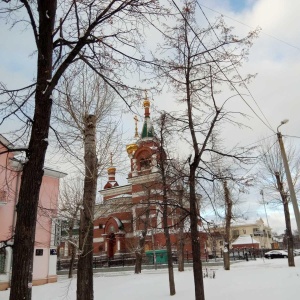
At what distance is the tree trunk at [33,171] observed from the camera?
14.6ft

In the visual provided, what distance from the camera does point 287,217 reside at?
23.9 m

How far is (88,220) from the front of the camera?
1011cm

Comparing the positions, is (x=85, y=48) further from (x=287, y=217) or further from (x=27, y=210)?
(x=287, y=217)

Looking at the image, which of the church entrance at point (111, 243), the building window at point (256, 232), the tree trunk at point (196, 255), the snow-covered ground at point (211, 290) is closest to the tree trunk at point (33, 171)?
the tree trunk at point (196, 255)

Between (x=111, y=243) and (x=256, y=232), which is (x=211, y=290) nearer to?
(x=111, y=243)

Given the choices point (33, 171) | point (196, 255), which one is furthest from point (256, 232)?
point (33, 171)

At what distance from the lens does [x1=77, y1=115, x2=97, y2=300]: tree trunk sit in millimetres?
9367

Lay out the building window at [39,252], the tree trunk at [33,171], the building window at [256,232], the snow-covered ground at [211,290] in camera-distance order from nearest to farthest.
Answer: the tree trunk at [33,171] → the snow-covered ground at [211,290] → the building window at [39,252] → the building window at [256,232]

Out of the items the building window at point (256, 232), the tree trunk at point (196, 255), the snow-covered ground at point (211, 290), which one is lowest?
the snow-covered ground at point (211, 290)

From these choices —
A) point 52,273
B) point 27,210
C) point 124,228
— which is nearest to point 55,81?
point 27,210

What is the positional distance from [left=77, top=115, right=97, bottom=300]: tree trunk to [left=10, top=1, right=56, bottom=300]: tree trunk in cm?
523

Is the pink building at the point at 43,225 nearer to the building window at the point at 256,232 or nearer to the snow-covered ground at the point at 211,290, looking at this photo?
the snow-covered ground at the point at 211,290

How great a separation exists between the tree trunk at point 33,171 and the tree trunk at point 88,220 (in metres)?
5.23

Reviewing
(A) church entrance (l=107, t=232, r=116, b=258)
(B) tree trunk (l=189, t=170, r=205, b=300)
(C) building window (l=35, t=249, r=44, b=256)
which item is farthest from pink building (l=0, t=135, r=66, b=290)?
(A) church entrance (l=107, t=232, r=116, b=258)
